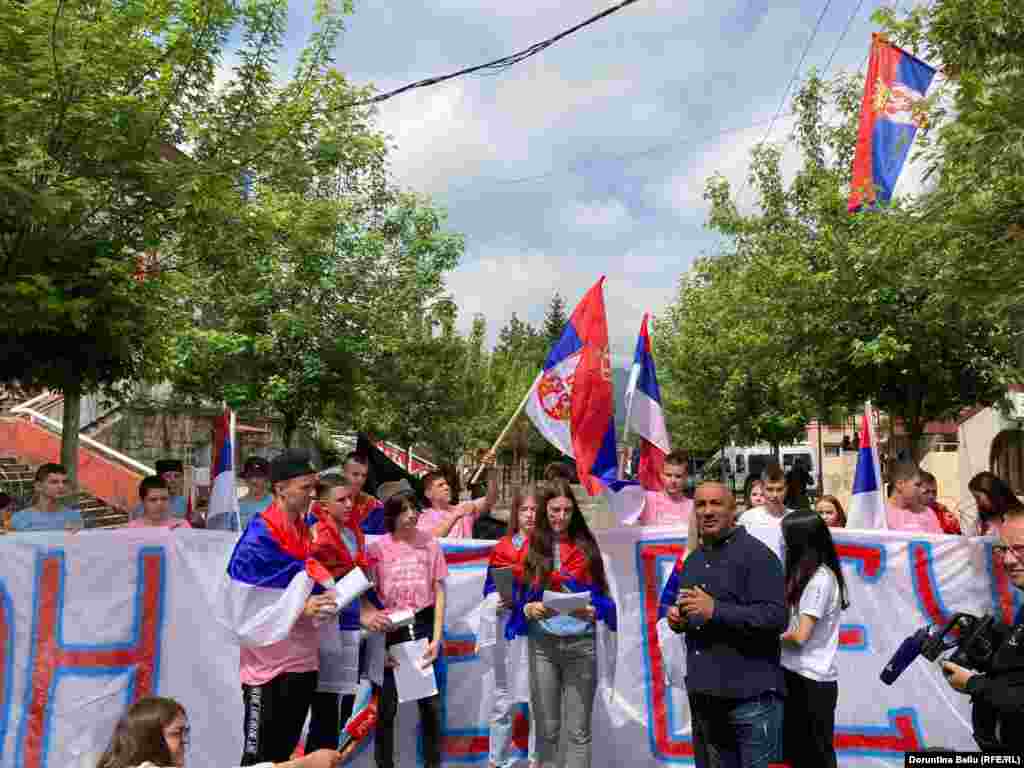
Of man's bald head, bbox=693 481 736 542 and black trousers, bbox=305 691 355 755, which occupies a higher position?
man's bald head, bbox=693 481 736 542

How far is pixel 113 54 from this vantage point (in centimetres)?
777

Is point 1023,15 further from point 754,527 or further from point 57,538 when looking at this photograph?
point 57,538

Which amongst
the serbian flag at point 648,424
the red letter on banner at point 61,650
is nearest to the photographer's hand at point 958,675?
the serbian flag at point 648,424

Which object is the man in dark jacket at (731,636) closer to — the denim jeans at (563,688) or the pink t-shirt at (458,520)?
the denim jeans at (563,688)

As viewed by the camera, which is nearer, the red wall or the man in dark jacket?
the man in dark jacket

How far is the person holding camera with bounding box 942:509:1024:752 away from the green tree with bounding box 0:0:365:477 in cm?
670

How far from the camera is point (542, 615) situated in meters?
5.14

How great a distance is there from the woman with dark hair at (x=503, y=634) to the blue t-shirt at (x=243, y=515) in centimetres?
193

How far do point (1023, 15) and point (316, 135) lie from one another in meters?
6.27

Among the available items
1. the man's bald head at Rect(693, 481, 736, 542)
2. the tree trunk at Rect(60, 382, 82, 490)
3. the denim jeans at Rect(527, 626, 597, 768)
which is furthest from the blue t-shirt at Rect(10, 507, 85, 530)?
the tree trunk at Rect(60, 382, 82, 490)

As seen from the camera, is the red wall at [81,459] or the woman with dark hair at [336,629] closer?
the woman with dark hair at [336,629]

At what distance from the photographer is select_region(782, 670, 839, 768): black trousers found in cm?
446

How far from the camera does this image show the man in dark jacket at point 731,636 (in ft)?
12.4

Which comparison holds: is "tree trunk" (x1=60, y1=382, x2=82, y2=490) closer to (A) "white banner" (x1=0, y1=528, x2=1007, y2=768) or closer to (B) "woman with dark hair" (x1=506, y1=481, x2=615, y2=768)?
(A) "white banner" (x1=0, y1=528, x2=1007, y2=768)
